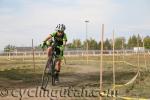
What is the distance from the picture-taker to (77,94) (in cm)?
1111

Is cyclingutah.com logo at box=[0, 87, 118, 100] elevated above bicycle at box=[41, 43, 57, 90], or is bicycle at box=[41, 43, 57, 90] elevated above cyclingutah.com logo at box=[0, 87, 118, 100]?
bicycle at box=[41, 43, 57, 90]

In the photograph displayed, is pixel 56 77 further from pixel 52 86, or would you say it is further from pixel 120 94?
pixel 120 94

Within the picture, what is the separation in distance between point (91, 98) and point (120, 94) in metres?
1.46

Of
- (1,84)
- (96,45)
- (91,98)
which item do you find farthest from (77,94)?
(96,45)

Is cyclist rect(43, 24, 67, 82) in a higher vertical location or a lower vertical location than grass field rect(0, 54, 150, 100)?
higher

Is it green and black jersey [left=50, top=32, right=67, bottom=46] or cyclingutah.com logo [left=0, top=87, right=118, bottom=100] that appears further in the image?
green and black jersey [left=50, top=32, right=67, bottom=46]

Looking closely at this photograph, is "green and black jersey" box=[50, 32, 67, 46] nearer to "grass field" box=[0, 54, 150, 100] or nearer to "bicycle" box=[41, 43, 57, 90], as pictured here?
"bicycle" box=[41, 43, 57, 90]

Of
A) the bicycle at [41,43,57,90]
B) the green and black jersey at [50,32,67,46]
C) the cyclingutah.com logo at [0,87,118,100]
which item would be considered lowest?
the cyclingutah.com logo at [0,87,118,100]

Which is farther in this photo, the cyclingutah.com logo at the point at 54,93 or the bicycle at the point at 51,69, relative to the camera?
the bicycle at the point at 51,69

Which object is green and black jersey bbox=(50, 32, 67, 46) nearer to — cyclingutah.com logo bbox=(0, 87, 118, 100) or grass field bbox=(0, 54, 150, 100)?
grass field bbox=(0, 54, 150, 100)

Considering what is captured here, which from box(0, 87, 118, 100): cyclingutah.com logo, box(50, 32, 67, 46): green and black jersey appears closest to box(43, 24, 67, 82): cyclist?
box(50, 32, 67, 46): green and black jersey

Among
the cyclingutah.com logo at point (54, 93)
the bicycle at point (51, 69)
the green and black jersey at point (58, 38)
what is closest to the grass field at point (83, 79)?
the bicycle at point (51, 69)

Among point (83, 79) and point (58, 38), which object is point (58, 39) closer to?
point (58, 38)

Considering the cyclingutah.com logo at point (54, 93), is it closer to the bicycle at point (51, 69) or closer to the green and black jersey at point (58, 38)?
the bicycle at point (51, 69)
